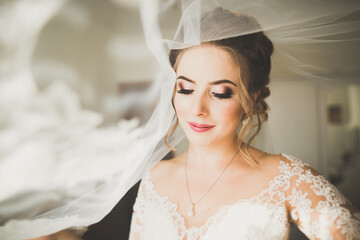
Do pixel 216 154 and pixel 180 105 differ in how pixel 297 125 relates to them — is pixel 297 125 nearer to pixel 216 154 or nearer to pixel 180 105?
pixel 216 154

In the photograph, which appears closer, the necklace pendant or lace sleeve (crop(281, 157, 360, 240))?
lace sleeve (crop(281, 157, 360, 240))

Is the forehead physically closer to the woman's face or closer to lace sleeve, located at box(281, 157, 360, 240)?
the woman's face

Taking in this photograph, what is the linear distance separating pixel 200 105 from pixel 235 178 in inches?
15.1

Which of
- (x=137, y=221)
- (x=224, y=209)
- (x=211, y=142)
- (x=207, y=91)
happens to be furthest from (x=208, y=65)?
(x=137, y=221)

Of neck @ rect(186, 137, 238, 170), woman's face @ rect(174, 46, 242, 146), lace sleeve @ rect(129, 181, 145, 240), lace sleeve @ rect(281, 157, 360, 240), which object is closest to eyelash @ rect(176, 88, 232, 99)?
woman's face @ rect(174, 46, 242, 146)

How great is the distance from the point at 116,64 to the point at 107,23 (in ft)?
0.45

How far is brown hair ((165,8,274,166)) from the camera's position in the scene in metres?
0.93

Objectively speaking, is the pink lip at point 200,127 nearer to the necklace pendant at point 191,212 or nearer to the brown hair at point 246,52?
the brown hair at point 246,52

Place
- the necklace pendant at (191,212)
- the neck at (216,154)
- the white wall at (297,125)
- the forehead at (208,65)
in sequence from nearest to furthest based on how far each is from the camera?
the forehead at (208,65) → the necklace pendant at (191,212) → the neck at (216,154) → the white wall at (297,125)

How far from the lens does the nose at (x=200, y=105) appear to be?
1.00m

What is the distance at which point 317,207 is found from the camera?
36.9 inches

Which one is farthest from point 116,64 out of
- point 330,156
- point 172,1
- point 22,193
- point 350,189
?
point 350,189

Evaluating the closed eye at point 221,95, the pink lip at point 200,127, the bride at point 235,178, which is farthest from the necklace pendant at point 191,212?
the closed eye at point 221,95

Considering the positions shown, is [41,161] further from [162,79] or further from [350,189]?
[350,189]
